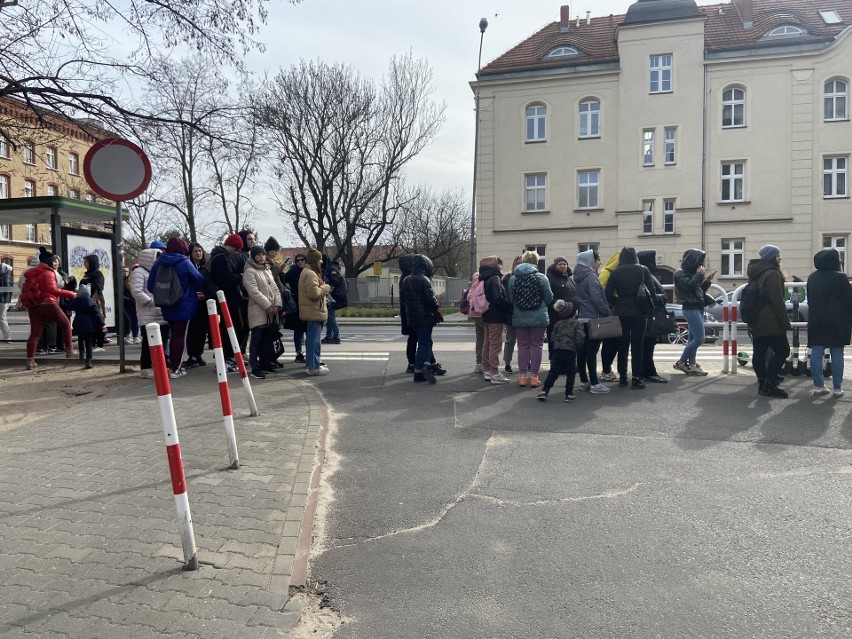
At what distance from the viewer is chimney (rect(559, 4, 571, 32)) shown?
3797cm

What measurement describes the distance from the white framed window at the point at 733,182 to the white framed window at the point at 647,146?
3.46 metres

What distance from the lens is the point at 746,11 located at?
34.9 meters

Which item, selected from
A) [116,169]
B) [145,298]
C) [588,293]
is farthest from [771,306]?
[116,169]

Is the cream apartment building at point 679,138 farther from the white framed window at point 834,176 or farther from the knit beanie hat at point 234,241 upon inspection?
the knit beanie hat at point 234,241

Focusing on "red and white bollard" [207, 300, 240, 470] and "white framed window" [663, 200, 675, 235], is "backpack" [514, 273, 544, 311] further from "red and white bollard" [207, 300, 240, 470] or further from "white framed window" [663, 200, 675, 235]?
"white framed window" [663, 200, 675, 235]

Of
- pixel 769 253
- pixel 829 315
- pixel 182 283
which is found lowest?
pixel 829 315

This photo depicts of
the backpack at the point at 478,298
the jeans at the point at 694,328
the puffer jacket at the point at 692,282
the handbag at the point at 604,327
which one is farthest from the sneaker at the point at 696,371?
the backpack at the point at 478,298

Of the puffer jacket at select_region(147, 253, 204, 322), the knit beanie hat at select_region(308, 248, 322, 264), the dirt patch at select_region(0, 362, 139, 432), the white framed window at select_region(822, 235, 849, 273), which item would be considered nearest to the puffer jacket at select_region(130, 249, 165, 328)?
the puffer jacket at select_region(147, 253, 204, 322)

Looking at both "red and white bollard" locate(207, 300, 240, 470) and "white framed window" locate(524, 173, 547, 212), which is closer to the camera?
"red and white bollard" locate(207, 300, 240, 470)

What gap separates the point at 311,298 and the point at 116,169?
291cm

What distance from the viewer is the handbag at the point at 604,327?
8398 millimetres

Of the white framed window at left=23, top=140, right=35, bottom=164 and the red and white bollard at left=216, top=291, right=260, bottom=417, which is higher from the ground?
the white framed window at left=23, top=140, right=35, bottom=164

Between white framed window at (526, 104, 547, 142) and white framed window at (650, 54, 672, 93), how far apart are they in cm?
541

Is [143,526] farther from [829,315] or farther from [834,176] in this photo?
[834,176]
